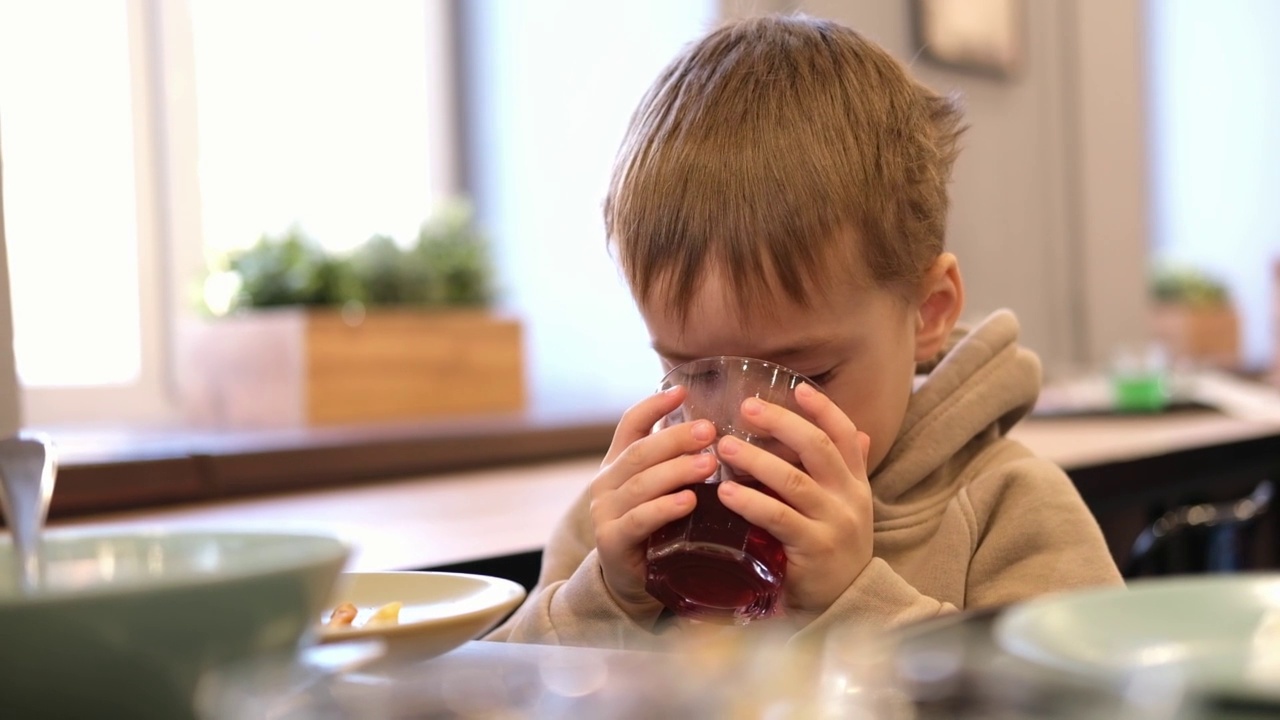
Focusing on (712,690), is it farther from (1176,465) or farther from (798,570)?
(1176,465)

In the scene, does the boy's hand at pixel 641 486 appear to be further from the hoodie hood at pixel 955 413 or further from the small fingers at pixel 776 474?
the hoodie hood at pixel 955 413

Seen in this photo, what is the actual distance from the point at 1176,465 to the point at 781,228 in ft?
3.53

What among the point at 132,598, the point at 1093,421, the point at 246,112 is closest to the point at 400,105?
the point at 246,112

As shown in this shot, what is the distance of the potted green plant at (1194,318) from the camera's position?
16.1 feet

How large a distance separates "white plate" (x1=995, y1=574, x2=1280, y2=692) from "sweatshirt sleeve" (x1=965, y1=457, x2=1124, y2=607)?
1.64ft

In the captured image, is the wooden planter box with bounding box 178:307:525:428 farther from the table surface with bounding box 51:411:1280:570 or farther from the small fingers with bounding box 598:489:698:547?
the small fingers with bounding box 598:489:698:547

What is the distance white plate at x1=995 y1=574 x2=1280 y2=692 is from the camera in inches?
14.6

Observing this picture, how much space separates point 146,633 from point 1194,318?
5.05m

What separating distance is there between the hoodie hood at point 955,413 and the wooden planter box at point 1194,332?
406cm

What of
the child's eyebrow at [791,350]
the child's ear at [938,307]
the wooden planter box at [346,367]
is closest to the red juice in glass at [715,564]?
the child's eyebrow at [791,350]

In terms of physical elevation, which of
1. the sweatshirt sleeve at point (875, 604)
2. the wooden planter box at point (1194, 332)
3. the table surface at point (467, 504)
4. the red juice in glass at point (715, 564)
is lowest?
the wooden planter box at point (1194, 332)

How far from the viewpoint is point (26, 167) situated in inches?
93.0

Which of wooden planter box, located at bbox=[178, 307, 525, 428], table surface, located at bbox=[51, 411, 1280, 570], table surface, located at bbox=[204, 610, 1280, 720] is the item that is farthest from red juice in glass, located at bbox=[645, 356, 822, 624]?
wooden planter box, located at bbox=[178, 307, 525, 428]

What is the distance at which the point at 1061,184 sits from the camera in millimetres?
3572
